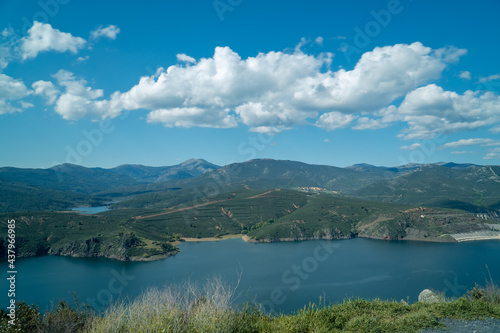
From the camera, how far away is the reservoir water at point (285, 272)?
163 ft

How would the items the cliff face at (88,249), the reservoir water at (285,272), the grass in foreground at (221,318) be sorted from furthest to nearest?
the cliff face at (88,249)
the reservoir water at (285,272)
the grass in foreground at (221,318)

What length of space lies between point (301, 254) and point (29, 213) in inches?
3477

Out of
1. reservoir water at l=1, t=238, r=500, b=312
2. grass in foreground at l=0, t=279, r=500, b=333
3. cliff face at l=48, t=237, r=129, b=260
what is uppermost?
grass in foreground at l=0, t=279, r=500, b=333

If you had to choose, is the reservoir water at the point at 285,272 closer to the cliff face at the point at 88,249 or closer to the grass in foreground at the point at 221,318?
the cliff face at the point at 88,249

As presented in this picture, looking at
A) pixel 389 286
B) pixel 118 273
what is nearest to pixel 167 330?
pixel 389 286

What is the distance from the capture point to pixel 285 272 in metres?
62.1

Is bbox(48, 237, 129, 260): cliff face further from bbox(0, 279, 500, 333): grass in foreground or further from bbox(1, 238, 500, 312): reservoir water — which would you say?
bbox(0, 279, 500, 333): grass in foreground

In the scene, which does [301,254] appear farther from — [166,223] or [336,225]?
[166,223]

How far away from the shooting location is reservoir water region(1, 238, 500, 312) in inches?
1954

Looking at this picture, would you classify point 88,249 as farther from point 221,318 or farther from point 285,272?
point 221,318

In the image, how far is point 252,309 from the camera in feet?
28.7

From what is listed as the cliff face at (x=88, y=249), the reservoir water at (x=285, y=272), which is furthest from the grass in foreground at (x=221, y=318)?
the cliff face at (x=88, y=249)

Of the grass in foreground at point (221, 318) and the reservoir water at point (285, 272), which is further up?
the grass in foreground at point (221, 318)

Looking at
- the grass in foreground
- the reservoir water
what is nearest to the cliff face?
the reservoir water
